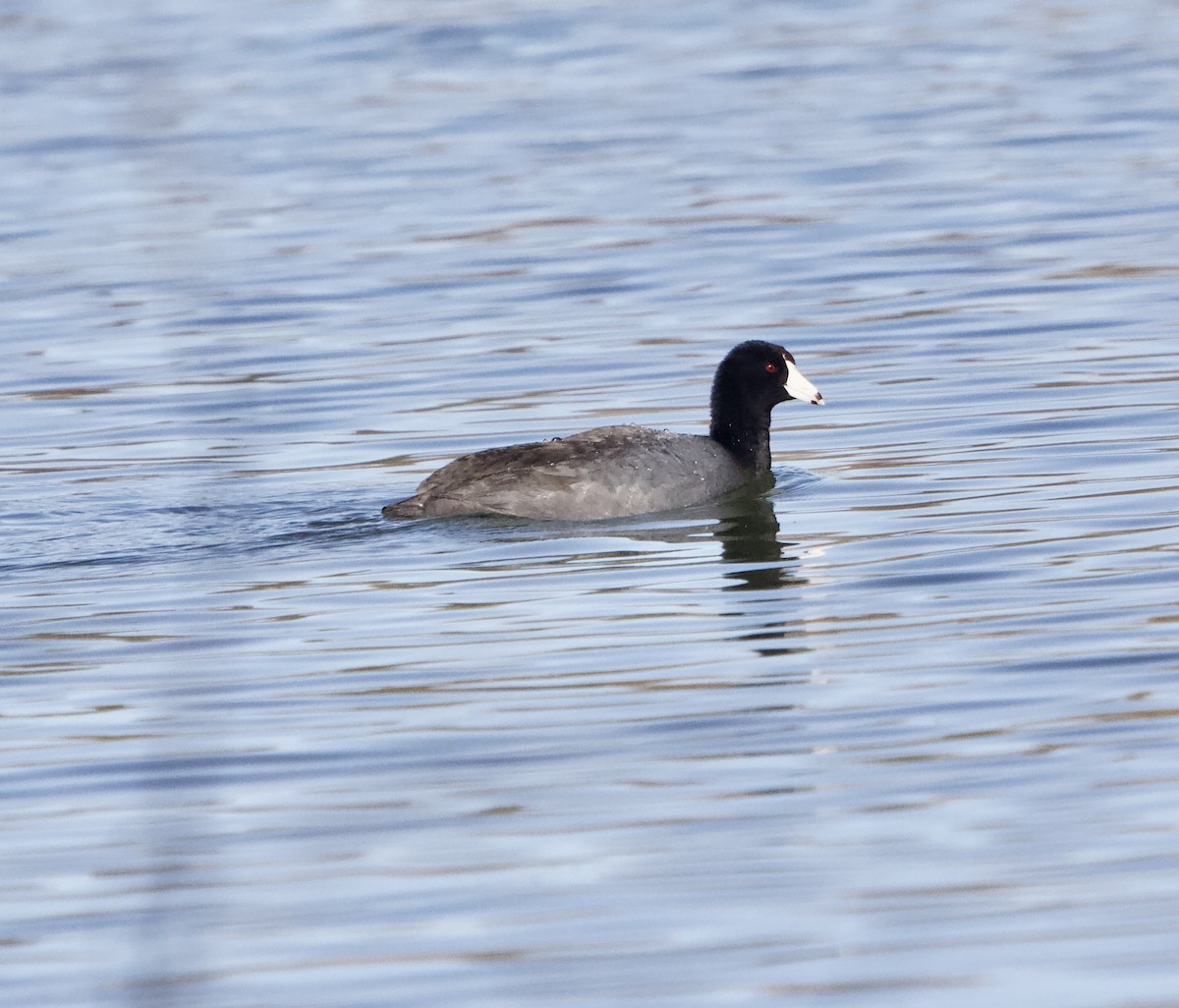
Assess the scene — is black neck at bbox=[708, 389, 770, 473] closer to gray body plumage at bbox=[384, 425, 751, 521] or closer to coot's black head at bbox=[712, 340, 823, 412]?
coot's black head at bbox=[712, 340, 823, 412]

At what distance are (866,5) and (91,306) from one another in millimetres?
19616

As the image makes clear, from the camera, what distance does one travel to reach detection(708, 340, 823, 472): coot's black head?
12273 millimetres

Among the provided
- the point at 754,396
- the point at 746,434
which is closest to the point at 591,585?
the point at 746,434

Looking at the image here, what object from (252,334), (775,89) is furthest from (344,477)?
(775,89)

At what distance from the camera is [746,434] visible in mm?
12273

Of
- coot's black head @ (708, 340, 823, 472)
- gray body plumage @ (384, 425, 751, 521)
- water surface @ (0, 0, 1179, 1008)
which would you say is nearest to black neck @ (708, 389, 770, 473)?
coot's black head @ (708, 340, 823, 472)

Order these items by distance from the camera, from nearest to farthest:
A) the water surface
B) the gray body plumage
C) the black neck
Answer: the water surface, the gray body plumage, the black neck

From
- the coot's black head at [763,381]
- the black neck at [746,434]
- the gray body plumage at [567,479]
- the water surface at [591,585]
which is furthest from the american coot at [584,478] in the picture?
the coot's black head at [763,381]

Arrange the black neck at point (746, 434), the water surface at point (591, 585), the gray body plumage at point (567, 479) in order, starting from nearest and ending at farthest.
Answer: the water surface at point (591, 585) < the gray body plumage at point (567, 479) < the black neck at point (746, 434)

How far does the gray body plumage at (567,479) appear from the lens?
11039mm

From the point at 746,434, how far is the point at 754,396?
0.72 ft

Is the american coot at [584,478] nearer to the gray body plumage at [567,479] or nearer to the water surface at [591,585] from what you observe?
the gray body plumage at [567,479]

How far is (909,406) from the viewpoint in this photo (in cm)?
1338

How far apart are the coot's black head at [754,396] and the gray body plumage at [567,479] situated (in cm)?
77
